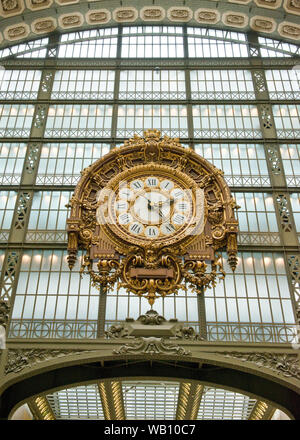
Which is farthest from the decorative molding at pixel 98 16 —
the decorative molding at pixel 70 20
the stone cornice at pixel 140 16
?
Result: the decorative molding at pixel 70 20

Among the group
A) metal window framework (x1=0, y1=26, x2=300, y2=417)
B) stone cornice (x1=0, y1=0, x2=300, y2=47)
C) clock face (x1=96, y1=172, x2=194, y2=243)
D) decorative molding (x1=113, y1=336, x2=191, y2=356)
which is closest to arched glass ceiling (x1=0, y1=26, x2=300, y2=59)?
metal window framework (x1=0, y1=26, x2=300, y2=417)

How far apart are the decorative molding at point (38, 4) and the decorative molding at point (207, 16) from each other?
28.5 ft

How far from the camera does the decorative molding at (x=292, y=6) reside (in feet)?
90.1

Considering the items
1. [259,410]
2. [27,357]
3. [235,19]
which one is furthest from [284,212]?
[235,19]

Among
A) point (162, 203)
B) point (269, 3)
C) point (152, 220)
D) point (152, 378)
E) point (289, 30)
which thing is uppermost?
point (269, 3)

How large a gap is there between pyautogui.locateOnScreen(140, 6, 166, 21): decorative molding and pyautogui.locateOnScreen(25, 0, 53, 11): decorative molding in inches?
218

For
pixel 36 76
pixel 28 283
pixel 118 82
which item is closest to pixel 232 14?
pixel 118 82

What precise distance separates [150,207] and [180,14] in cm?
1480

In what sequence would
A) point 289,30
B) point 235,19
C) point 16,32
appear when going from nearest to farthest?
point 289,30
point 16,32
point 235,19

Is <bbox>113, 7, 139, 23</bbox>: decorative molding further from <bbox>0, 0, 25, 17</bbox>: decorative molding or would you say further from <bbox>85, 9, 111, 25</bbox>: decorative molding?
<bbox>0, 0, 25, 17</bbox>: decorative molding

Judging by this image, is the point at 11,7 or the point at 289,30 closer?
the point at 11,7

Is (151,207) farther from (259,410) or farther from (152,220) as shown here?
(259,410)

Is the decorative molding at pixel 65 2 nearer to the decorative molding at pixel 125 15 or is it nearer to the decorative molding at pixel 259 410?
the decorative molding at pixel 125 15

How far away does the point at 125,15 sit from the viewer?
97.4ft
